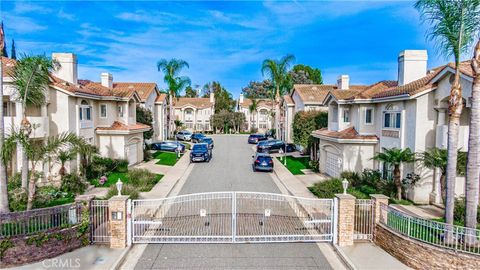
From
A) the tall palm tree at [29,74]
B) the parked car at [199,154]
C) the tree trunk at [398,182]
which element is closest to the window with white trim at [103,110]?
the parked car at [199,154]

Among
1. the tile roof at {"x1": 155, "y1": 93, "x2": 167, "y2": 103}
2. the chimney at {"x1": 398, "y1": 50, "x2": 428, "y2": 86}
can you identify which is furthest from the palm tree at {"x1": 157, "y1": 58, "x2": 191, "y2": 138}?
the chimney at {"x1": 398, "y1": 50, "x2": 428, "y2": 86}

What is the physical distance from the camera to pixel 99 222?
1147 centimetres

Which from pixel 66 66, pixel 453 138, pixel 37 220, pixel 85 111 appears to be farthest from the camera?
pixel 66 66

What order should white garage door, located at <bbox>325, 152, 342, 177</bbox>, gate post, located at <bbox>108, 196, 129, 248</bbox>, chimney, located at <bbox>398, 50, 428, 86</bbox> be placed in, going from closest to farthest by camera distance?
gate post, located at <bbox>108, 196, 129, 248</bbox> < chimney, located at <bbox>398, 50, 428, 86</bbox> < white garage door, located at <bbox>325, 152, 342, 177</bbox>

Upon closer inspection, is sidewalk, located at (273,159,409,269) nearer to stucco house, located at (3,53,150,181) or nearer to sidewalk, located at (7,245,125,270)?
sidewalk, located at (7,245,125,270)

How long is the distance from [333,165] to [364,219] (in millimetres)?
11588

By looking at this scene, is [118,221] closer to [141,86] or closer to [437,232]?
[437,232]

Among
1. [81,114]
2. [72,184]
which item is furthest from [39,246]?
[81,114]

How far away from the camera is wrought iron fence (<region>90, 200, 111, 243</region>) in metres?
11.0

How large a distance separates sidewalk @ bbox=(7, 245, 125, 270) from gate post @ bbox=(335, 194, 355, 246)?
724 cm

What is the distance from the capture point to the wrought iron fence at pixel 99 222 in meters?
11.0

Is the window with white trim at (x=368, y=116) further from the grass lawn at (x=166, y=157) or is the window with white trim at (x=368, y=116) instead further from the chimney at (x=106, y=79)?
the chimney at (x=106, y=79)

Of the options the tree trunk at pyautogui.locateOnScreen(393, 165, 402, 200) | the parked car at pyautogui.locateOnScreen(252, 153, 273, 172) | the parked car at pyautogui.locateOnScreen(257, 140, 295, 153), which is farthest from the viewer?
the parked car at pyautogui.locateOnScreen(257, 140, 295, 153)

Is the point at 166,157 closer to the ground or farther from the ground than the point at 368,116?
closer to the ground
